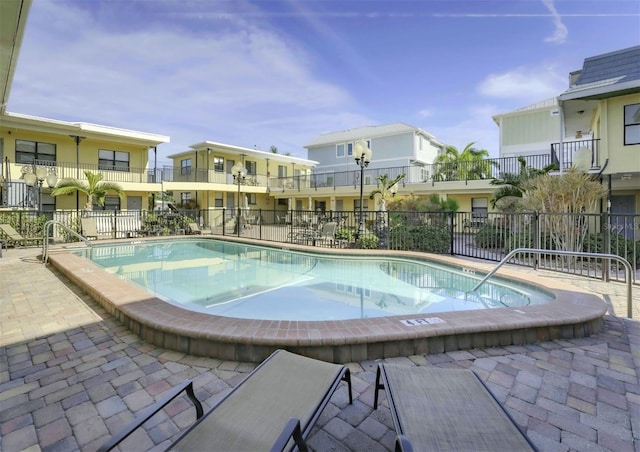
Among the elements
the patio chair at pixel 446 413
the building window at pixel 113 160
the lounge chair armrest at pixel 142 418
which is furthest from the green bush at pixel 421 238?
the building window at pixel 113 160

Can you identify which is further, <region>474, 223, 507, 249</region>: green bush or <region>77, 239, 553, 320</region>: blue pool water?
<region>474, 223, 507, 249</region>: green bush

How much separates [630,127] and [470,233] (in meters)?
6.61

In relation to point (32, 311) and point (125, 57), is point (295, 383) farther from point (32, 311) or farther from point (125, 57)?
point (125, 57)

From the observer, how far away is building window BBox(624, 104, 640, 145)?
34.8ft

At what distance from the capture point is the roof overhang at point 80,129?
48.0 ft

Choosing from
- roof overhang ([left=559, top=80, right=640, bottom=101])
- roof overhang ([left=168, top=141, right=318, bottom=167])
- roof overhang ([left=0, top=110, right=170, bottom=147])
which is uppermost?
roof overhang ([left=168, top=141, right=318, bottom=167])

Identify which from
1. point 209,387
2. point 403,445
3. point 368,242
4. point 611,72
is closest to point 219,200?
point 368,242

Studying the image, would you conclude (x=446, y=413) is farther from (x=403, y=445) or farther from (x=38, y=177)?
(x=38, y=177)

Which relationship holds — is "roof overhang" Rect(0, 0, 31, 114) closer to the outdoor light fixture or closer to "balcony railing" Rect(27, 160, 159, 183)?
the outdoor light fixture

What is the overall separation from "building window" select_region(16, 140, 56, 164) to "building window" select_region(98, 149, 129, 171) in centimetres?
213

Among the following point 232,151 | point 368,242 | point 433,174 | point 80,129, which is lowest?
point 368,242

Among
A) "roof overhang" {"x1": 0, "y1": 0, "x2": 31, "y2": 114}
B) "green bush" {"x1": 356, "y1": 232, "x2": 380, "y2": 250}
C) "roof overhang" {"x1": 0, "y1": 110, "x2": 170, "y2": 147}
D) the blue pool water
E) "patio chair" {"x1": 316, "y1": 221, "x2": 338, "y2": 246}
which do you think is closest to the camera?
"roof overhang" {"x1": 0, "y1": 0, "x2": 31, "y2": 114}

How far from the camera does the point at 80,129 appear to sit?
16.2 meters

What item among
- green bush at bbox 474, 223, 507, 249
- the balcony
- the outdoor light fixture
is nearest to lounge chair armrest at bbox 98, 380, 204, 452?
green bush at bbox 474, 223, 507, 249
